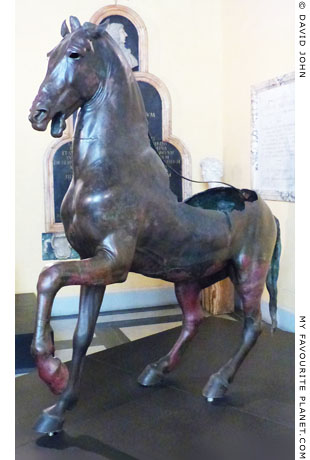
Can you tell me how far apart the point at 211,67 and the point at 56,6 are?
152 cm

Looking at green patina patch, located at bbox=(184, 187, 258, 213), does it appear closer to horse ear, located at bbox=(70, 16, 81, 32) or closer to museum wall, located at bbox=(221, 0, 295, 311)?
horse ear, located at bbox=(70, 16, 81, 32)

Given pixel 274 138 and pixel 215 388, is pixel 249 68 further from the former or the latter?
pixel 215 388

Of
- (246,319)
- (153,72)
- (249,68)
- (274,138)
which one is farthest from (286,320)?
(153,72)

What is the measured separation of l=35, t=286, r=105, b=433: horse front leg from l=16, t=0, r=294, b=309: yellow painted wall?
7.77ft

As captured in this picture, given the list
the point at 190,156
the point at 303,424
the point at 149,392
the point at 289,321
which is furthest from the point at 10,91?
the point at 190,156

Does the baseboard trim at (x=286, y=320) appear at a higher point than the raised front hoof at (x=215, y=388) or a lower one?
lower

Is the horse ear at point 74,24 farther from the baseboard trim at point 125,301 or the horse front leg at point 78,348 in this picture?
the baseboard trim at point 125,301

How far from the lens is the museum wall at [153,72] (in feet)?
14.2

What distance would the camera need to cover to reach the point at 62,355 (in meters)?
3.21

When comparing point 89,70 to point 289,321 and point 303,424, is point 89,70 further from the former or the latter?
point 289,321

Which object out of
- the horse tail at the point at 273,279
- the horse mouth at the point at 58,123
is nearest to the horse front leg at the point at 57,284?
the horse mouth at the point at 58,123

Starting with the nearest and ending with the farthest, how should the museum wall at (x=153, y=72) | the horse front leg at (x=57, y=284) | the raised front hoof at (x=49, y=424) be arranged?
the horse front leg at (x=57, y=284) → the raised front hoof at (x=49, y=424) → the museum wall at (x=153, y=72)

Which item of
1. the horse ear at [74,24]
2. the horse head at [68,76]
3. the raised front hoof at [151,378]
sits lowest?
the raised front hoof at [151,378]

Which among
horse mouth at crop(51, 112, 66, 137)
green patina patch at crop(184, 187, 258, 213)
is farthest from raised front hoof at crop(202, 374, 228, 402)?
horse mouth at crop(51, 112, 66, 137)
